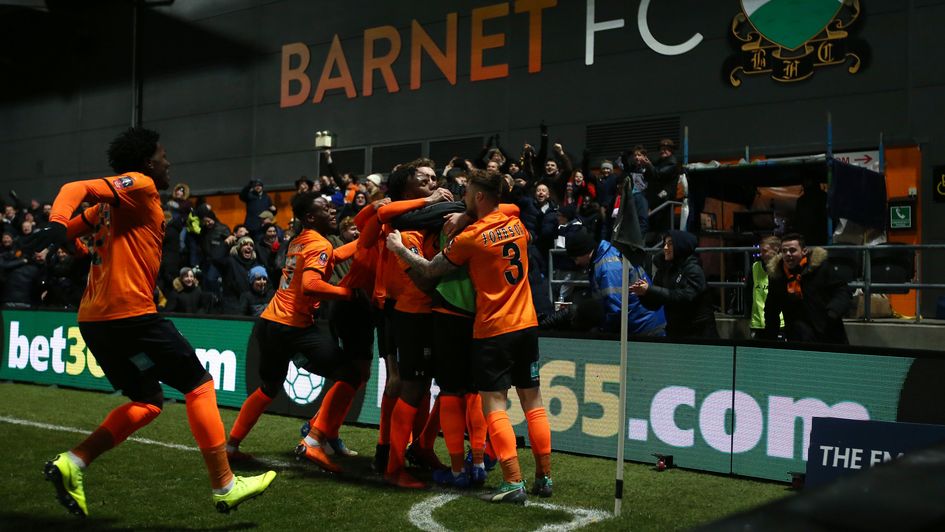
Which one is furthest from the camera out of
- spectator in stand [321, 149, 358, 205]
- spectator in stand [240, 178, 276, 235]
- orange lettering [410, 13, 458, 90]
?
orange lettering [410, 13, 458, 90]

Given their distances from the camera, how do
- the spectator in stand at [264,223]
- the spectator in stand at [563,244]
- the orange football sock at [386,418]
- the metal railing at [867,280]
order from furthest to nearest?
the spectator in stand at [264,223] < the spectator in stand at [563,244] < the metal railing at [867,280] < the orange football sock at [386,418]

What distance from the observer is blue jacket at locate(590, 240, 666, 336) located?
302 inches

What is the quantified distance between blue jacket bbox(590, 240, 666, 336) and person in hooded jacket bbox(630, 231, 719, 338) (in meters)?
0.10

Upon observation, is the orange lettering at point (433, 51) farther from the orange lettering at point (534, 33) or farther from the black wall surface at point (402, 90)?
the orange lettering at point (534, 33)

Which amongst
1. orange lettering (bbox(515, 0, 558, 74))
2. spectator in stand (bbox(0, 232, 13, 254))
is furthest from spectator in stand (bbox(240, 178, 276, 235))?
orange lettering (bbox(515, 0, 558, 74))

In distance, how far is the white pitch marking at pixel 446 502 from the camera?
515cm

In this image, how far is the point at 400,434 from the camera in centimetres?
636

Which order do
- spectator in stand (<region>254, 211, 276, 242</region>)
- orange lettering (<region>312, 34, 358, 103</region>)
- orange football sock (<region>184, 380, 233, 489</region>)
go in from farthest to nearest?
orange lettering (<region>312, 34, 358, 103</region>)
spectator in stand (<region>254, 211, 276, 242</region>)
orange football sock (<region>184, 380, 233, 489</region>)

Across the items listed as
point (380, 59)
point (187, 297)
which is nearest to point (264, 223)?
point (187, 297)

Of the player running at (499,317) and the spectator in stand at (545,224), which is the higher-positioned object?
the spectator in stand at (545,224)

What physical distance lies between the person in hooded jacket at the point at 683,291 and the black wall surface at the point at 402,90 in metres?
6.89

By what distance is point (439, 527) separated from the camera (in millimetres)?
5168

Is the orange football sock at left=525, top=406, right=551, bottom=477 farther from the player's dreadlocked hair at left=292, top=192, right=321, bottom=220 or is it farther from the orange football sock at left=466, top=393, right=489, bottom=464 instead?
the player's dreadlocked hair at left=292, top=192, right=321, bottom=220

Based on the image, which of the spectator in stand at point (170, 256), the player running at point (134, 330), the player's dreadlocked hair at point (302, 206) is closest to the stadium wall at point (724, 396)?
the player's dreadlocked hair at point (302, 206)
